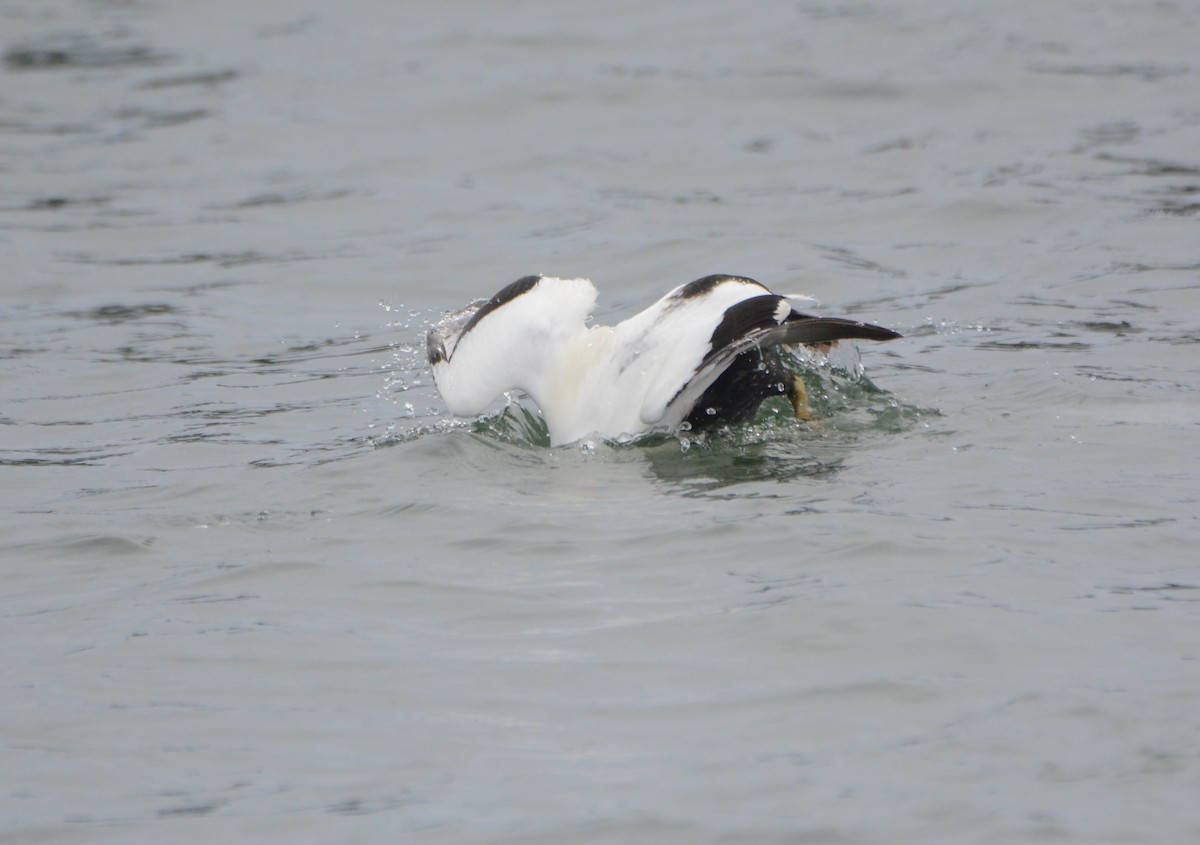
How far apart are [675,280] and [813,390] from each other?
308cm

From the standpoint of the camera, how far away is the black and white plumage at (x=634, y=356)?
504 cm

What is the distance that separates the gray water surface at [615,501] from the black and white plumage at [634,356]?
0.18 metres

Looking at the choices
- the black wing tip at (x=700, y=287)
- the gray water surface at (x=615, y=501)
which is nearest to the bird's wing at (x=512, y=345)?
the gray water surface at (x=615, y=501)

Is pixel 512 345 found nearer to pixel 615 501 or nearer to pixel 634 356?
pixel 634 356

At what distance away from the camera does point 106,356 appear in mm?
8125

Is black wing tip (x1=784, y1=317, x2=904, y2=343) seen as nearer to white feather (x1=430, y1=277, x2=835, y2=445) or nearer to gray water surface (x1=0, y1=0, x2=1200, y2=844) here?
white feather (x1=430, y1=277, x2=835, y2=445)

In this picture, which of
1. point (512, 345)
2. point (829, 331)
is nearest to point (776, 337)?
point (829, 331)

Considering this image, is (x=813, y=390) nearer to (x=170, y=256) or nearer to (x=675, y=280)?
(x=675, y=280)

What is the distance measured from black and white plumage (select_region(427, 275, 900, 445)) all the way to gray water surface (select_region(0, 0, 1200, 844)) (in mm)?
180

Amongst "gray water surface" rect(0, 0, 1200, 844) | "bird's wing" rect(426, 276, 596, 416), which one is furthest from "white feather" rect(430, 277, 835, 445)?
"gray water surface" rect(0, 0, 1200, 844)

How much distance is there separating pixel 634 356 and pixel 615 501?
604mm

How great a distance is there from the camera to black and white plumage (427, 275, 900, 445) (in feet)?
16.5

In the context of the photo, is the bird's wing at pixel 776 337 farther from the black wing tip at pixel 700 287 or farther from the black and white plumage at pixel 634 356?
the black wing tip at pixel 700 287

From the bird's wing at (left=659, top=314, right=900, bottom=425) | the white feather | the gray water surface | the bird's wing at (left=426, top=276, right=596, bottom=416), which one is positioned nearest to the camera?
the gray water surface
